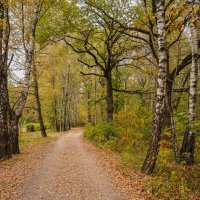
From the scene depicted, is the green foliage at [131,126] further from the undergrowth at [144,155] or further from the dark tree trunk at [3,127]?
the dark tree trunk at [3,127]

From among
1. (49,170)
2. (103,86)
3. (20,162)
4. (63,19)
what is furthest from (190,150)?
(103,86)

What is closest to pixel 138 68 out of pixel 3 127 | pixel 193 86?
pixel 193 86

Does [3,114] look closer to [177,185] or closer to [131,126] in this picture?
[131,126]

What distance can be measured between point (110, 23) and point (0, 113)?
8.76 meters

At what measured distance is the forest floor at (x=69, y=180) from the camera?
6820 mm

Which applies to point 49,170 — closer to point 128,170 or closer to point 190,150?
point 128,170

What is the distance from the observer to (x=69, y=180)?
8203 mm

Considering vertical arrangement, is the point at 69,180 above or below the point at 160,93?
below

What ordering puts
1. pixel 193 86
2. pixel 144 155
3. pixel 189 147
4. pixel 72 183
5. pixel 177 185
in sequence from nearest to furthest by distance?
pixel 177 185 → pixel 72 183 → pixel 193 86 → pixel 189 147 → pixel 144 155

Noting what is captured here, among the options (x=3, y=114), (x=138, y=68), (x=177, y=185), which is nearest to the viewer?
(x=177, y=185)

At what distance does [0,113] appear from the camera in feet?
37.6

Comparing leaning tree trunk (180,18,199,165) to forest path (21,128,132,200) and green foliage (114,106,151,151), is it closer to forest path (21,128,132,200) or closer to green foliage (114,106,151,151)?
forest path (21,128,132,200)

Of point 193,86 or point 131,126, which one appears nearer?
point 193,86

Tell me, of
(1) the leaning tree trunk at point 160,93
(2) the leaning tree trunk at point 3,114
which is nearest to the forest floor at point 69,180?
(2) the leaning tree trunk at point 3,114
